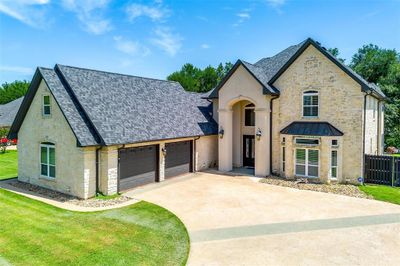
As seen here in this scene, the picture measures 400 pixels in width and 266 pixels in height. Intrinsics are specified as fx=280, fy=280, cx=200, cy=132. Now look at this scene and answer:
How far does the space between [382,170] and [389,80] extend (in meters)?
27.6

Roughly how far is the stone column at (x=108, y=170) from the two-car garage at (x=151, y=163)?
0.59 meters

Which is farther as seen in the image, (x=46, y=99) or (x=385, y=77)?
(x=385, y=77)

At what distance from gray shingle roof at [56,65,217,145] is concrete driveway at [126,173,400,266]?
12.6 ft

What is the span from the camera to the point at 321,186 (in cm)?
1870

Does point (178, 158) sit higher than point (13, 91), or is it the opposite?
point (13, 91)

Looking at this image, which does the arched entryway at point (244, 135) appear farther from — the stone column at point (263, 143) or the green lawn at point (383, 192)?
the green lawn at point (383, 192)

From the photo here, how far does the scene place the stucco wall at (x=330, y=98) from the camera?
1878 centimetres

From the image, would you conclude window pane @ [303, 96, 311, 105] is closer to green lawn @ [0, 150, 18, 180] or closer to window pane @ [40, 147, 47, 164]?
window pane @ [40, 147, 47, 164]

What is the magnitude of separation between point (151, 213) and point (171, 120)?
9.50 metres

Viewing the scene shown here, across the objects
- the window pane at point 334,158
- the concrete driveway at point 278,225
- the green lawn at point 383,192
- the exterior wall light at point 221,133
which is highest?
the exterior wall light at point 221,133

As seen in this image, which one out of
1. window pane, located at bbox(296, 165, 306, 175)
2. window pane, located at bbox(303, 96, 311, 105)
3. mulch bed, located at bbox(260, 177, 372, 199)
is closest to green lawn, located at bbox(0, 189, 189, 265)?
mulch bed, located at bbox(260, 177, 372, 199)

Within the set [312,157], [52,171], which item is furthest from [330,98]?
[52,171]

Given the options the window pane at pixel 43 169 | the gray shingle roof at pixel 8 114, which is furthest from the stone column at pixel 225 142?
the gray shingle roof at pixel 8 114

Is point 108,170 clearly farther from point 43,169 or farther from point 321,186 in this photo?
point 321,186
